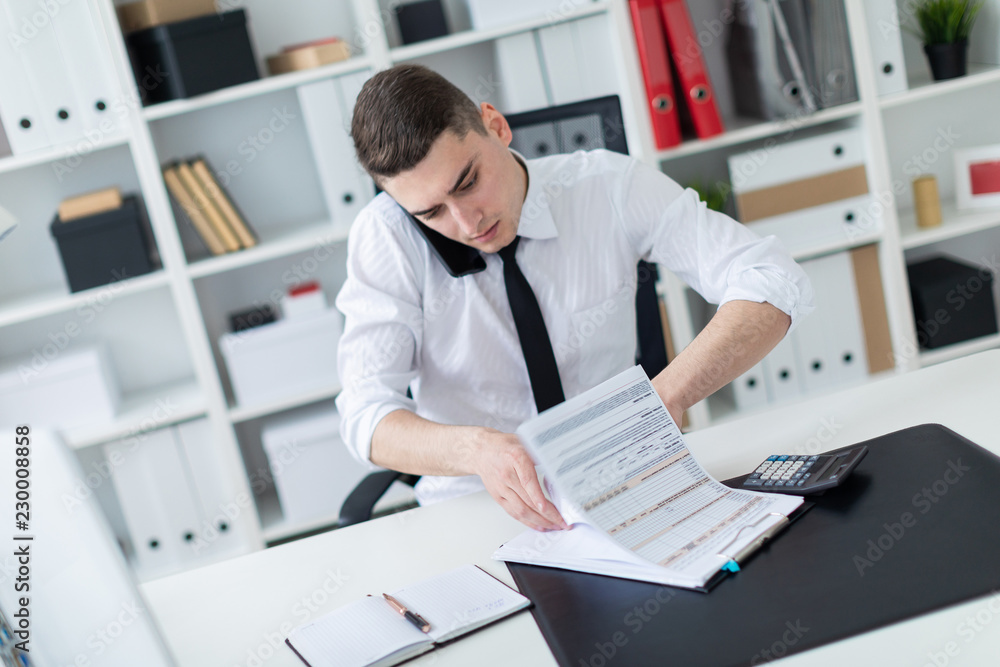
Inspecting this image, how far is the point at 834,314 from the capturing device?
242 centimetres

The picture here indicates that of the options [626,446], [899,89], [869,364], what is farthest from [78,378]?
[899,89]

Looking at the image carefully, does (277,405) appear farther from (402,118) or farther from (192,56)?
(402,118)

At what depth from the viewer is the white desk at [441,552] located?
1.00 metres

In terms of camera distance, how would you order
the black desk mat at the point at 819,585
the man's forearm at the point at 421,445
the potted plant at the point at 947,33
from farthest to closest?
1. the potted plant at the point at 947,33
2. the man's forearm at the point at 421,445
3. the black desk mat at the point at 819,585

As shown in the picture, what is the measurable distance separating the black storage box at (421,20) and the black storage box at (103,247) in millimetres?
839

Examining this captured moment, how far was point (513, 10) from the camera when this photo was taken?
2219 millimetres

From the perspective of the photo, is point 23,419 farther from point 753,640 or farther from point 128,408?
point 753,640

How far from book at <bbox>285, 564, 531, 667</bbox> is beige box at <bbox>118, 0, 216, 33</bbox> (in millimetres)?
1673

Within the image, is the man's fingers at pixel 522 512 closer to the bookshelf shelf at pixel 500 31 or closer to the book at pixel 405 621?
the book at pixel 405 621

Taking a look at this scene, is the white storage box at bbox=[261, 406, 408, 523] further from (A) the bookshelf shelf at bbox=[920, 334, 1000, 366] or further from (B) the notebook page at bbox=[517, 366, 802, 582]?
(A) the bookshelf shelf at bbox=[920, 334, 1000, 366]

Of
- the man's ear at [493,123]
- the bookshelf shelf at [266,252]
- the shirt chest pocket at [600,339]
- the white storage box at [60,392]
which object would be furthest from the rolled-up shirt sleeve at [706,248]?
the white storage box at [60,392]

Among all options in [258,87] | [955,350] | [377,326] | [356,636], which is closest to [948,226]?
[955,350]

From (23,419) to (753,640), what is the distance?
6.71 ft

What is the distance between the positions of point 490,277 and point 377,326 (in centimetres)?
21
